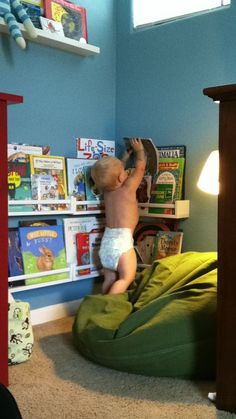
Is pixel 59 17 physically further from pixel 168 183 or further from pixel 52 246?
pixel 52 246

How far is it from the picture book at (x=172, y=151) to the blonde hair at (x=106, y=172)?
28cm

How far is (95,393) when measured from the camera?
5.67 ft

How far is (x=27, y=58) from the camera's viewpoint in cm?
248

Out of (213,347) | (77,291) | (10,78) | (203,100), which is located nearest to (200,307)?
(213,347)

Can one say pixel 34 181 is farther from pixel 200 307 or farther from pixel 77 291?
pixel 200 307

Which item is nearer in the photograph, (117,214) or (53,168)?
(53,168)

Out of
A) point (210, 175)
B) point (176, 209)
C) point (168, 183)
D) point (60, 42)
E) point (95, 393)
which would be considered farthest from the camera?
point (168, 183)

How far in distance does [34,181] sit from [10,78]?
21.5 inches

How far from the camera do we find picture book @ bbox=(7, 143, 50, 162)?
93.7 inches

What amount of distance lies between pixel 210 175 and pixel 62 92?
0.99 metres

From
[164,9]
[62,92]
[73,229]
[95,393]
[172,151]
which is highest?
[164,9]

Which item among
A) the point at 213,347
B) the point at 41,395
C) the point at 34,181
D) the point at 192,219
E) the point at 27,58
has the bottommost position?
the point at 41,395

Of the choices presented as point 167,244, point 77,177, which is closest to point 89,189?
point 77,177

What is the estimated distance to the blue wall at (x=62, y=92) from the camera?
8.04 ft
